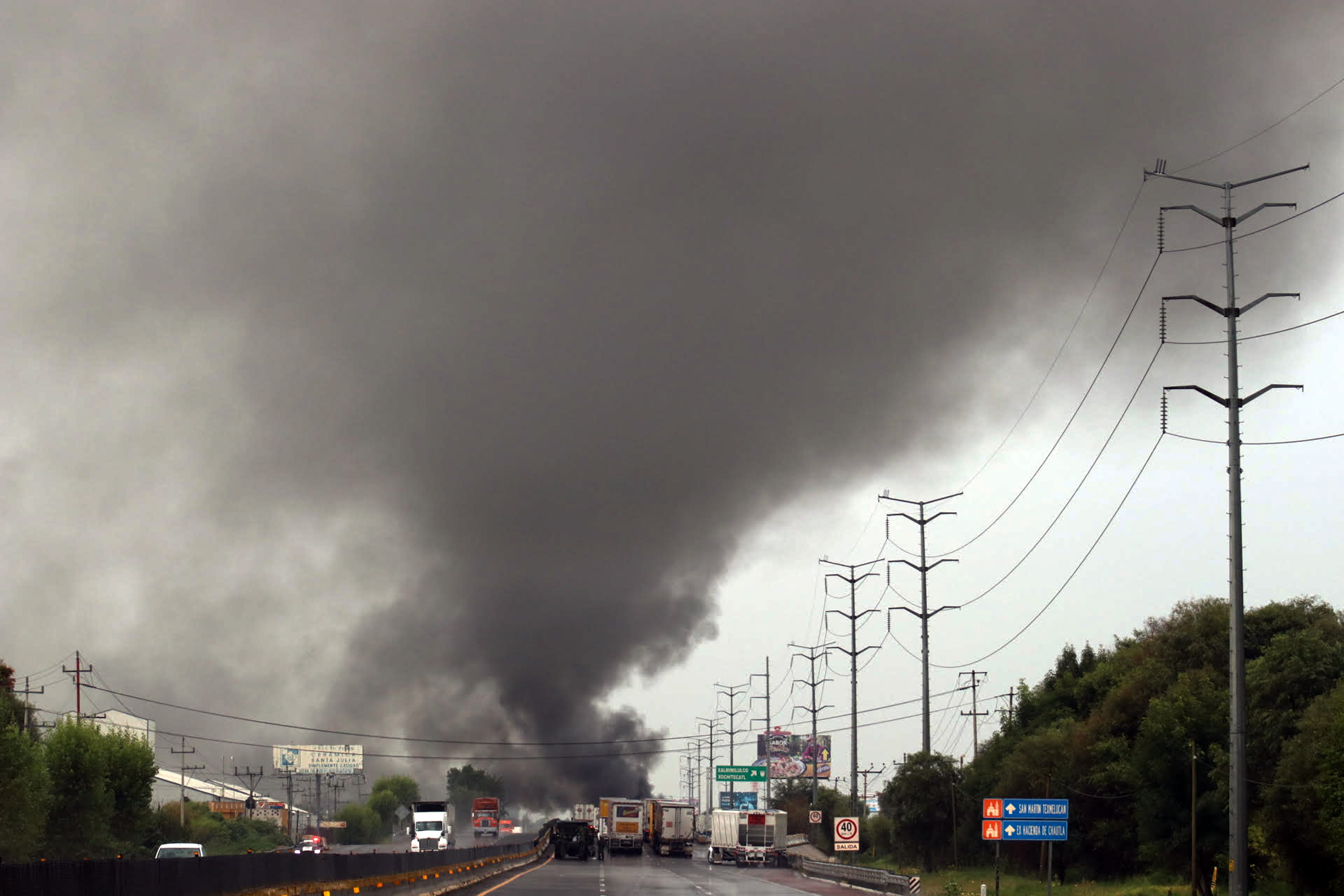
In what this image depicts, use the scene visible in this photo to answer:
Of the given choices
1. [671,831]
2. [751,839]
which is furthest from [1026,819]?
[671,831]

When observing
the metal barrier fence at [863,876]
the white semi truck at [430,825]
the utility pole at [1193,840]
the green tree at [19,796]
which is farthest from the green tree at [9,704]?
the utility pole at [1193,840]

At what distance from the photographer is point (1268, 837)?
5447 cm

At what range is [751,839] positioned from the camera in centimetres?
11475

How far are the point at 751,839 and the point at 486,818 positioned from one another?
57.0 meters

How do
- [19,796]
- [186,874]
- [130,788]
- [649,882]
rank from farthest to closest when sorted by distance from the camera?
[130,788] < [19,796] < [649,882] < [186,874]

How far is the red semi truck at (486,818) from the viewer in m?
162

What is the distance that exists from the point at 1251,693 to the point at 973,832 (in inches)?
1437

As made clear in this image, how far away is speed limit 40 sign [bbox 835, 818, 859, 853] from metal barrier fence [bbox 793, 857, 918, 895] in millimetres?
1346

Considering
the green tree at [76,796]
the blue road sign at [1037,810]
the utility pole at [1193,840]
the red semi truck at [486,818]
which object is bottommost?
the red semi truck at [486,818]

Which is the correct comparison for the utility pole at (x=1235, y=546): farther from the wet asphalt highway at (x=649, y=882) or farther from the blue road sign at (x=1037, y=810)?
the wet asphalt highway at (x=649, y=882)

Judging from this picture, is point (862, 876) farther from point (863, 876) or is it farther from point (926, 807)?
point (926, 807)

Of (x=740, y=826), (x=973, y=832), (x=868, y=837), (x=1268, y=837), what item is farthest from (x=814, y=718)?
(x=1268, y=837)

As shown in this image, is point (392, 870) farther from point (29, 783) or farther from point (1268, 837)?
point (29, 783)

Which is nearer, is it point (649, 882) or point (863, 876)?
point (649, 882)
